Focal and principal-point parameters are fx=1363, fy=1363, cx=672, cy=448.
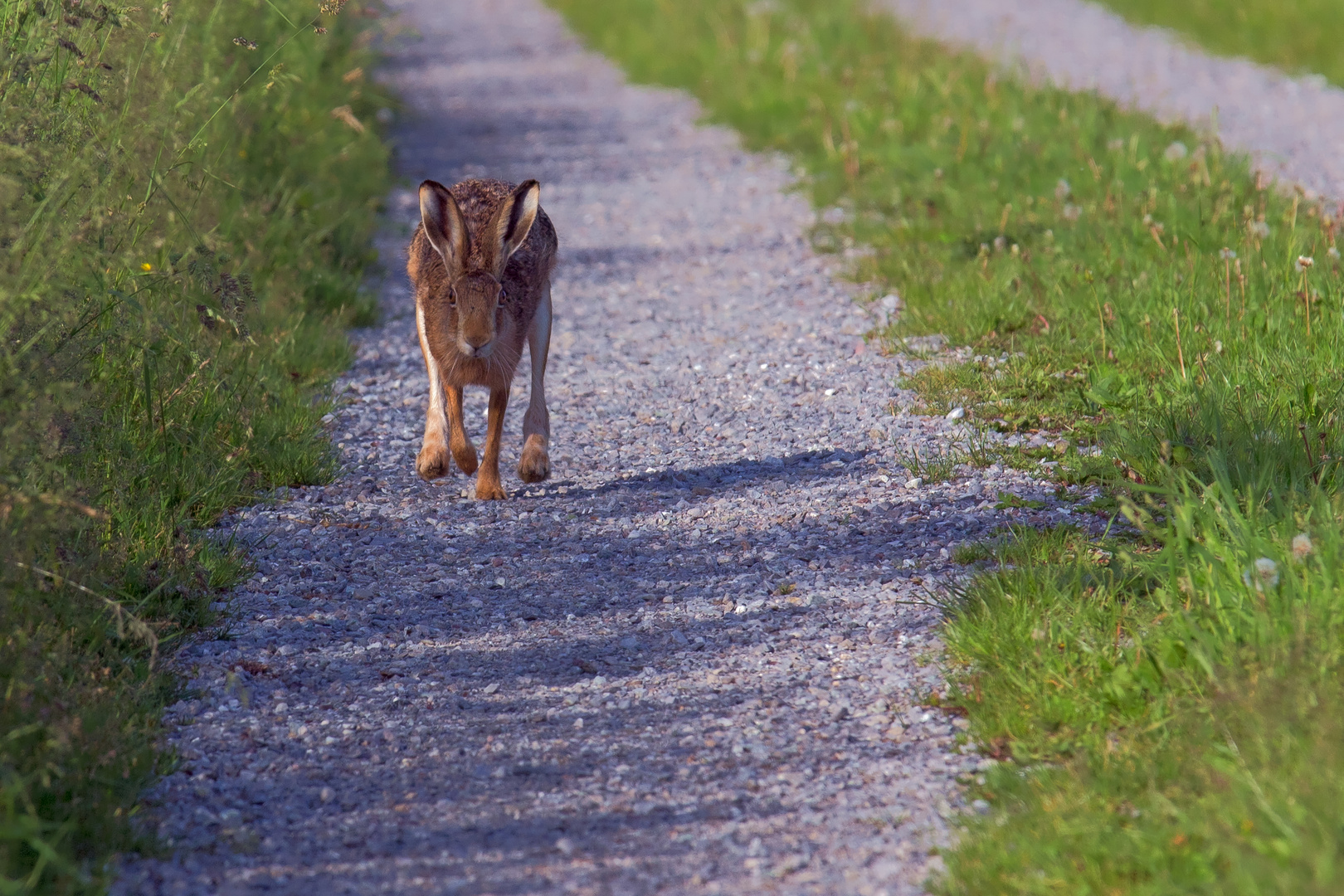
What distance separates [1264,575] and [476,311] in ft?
10.00

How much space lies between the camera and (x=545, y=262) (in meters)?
6.31

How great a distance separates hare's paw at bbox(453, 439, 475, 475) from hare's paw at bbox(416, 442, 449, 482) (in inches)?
3.4

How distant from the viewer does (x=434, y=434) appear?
587 centimetres

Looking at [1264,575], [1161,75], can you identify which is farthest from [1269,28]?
[1264,575]

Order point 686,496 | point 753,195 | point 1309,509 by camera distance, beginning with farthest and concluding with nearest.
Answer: point 753,195
point 686,496
point 1309,509

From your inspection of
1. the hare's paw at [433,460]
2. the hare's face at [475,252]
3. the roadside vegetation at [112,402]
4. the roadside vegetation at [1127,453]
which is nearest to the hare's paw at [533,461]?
the hare's paw at [433,460]

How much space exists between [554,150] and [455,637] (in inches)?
332

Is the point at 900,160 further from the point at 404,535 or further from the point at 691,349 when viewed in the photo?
the point at 404,535

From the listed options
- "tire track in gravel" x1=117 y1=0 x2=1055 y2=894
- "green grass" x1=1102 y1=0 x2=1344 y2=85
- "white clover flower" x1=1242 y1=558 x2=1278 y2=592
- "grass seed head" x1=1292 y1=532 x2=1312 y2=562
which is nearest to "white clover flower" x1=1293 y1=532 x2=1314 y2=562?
"grass seed head" x1=1292 y1=532 x2=1312 y2=562

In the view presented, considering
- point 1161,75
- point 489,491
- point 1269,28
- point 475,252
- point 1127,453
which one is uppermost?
point 1269,28

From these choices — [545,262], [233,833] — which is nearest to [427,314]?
[545,262]

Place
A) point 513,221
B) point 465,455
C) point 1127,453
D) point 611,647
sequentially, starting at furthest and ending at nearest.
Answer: point 465,455 < point 513,221 < point 1127,453 < point 611,647

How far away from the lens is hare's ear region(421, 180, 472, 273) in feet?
17.9

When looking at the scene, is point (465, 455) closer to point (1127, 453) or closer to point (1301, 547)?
point (1127, 453)
